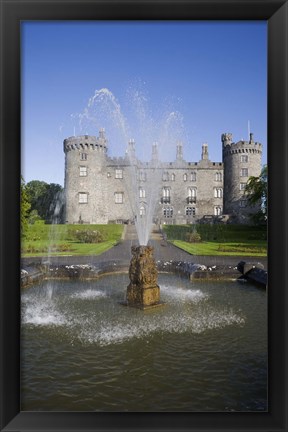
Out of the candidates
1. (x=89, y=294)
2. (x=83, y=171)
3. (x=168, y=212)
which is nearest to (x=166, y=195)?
(x=168, y=212)

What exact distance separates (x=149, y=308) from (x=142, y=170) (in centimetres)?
2821

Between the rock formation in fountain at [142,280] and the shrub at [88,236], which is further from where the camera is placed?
the shrub at [88,236]

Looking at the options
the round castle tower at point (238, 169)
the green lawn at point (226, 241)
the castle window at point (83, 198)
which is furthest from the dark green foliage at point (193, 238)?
the round castle tower at point (238, 169)

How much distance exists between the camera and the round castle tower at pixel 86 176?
2936 centimetres

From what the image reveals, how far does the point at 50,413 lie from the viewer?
2.64m

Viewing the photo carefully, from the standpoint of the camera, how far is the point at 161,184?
3472cm

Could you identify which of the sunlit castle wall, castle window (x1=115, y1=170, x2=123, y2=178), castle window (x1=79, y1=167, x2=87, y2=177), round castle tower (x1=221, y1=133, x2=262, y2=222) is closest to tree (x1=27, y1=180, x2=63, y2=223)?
castle window (x1=79, y1=167, x2=87, y2=177)

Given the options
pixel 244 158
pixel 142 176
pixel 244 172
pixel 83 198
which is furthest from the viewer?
pixel 142 176

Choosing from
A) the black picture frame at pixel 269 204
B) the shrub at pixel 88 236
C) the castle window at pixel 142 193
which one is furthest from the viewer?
the castle window at pixel 142 193

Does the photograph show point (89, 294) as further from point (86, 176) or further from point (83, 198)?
point (86, 176)

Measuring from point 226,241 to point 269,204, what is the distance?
18.2 meters

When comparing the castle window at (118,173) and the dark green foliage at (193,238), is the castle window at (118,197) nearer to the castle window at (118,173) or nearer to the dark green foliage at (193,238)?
the castle window at (118,173)

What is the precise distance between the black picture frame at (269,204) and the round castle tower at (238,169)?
30011mm
